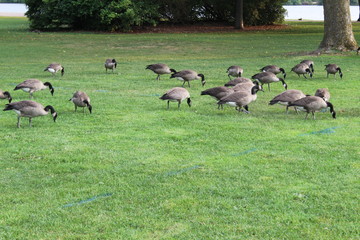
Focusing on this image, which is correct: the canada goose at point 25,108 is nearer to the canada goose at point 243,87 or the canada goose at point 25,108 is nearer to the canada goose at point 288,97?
the canada goose at point 243,87

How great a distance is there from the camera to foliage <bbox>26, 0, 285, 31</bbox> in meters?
45.5

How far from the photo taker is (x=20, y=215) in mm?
7547

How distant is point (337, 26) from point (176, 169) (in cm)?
2064

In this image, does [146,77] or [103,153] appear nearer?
[103,153]

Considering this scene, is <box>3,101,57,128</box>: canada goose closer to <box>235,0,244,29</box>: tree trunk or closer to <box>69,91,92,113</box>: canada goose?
<box>69,91,92,113</box>: canada goose

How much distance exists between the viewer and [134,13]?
45.0 metres

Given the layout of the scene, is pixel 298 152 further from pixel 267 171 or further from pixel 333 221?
pixel 333 221

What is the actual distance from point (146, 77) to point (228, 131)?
923cm

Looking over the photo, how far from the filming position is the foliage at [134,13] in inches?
1793

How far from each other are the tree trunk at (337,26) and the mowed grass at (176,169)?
9720mm

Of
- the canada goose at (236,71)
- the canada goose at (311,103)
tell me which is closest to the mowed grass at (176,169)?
the canada goose at (311,103)

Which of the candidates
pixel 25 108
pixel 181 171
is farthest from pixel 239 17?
pixel 181 171

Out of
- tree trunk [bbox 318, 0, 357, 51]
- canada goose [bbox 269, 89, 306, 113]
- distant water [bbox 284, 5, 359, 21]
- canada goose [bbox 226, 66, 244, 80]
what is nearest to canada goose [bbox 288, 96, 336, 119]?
canada goose [bbox 269, 89, 306, 113]

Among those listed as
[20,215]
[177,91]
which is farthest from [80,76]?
[20,215]
